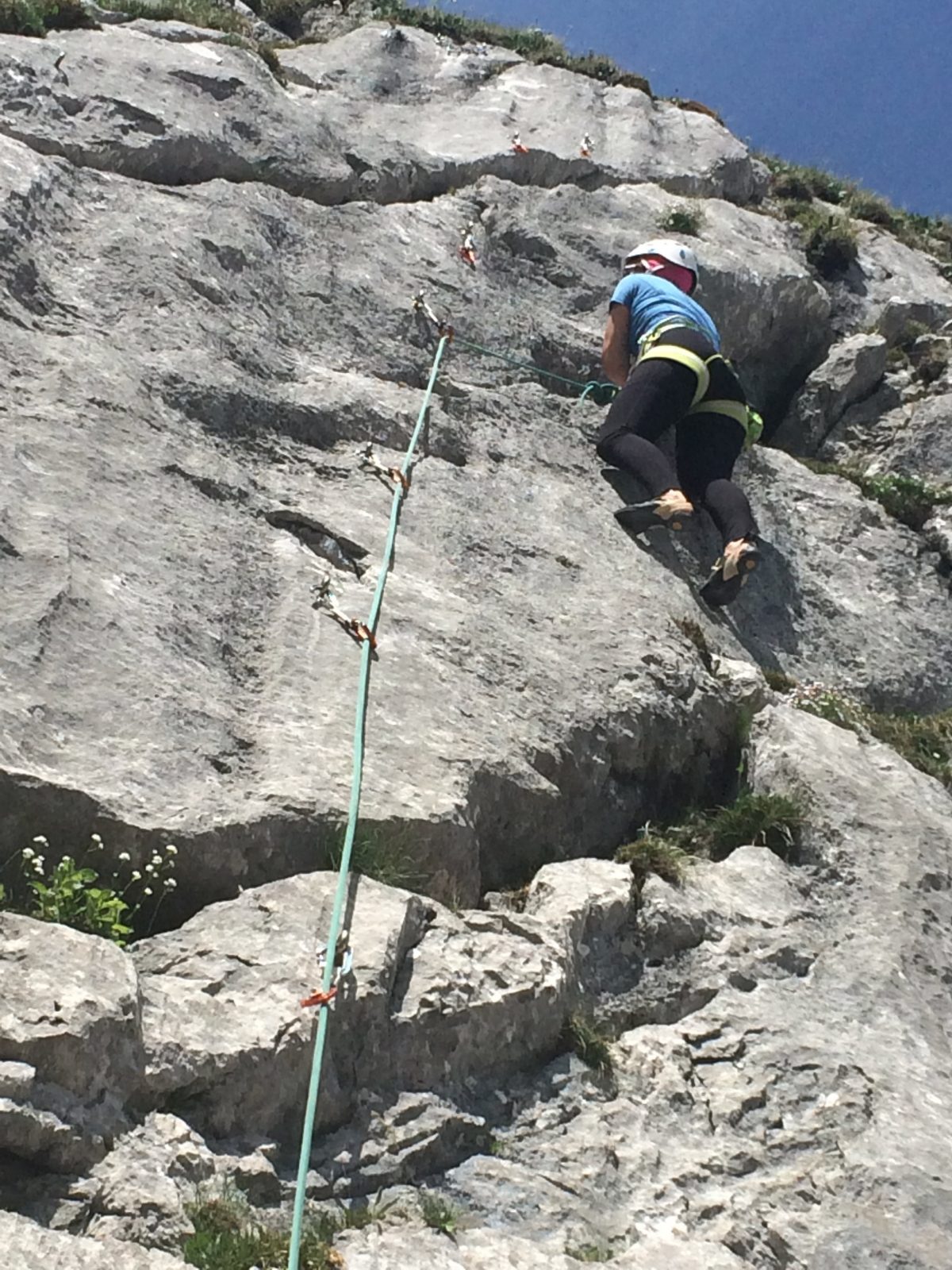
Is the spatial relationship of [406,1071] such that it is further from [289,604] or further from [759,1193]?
[289,604]

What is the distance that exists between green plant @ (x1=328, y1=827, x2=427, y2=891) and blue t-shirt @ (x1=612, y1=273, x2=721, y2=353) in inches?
218

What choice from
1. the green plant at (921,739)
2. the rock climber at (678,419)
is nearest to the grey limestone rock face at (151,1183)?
the green plant at (921,739)

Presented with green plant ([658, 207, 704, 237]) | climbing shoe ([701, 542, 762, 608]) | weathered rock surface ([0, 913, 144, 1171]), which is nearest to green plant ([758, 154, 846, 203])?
green plant ([658, 207, 704, 237])

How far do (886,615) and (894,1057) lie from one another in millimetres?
5235

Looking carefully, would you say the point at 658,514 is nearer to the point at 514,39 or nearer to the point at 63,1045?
the point at 63,1045

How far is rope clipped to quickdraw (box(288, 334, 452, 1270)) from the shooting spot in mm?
4113

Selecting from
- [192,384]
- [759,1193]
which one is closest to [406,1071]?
[759,1193]

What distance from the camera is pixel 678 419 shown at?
9.59 meters

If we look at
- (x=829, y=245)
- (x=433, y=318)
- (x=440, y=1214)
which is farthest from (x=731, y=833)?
(x=829, y=245)

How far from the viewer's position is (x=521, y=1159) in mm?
4867

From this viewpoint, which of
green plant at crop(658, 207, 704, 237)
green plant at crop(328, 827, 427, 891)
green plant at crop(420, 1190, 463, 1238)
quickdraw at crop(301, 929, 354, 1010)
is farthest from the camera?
green plant at crop(658, 207, 704, 237)

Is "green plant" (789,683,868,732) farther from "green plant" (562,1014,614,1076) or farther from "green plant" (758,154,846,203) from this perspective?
"green plant" (758,154,846,203)

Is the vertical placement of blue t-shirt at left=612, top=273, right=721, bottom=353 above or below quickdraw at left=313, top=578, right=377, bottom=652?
above

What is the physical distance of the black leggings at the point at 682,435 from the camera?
30.0 feet
